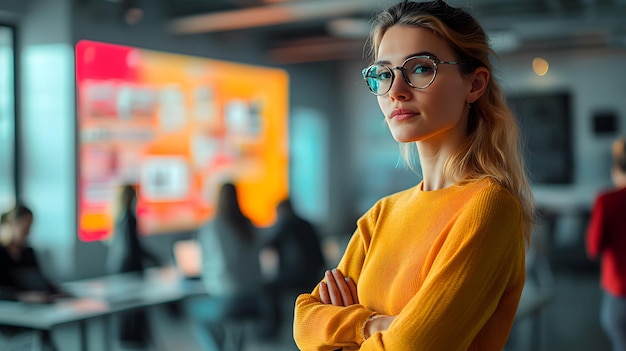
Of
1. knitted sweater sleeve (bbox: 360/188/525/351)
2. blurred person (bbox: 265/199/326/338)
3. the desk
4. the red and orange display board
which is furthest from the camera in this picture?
the red and orange display board

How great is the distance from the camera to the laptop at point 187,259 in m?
5.26

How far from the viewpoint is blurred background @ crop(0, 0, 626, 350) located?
248 inches

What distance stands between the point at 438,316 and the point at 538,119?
9047 mm

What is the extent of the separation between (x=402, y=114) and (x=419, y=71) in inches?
3.4

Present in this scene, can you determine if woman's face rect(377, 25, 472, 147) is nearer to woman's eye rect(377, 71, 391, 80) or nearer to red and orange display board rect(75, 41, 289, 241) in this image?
woman's eye rect(377, 71, 391, 80)

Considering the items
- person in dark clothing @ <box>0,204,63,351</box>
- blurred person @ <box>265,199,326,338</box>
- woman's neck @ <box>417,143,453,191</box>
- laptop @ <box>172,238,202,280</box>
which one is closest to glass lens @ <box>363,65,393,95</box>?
woman's neck @ <box>417,143,453,191</box>

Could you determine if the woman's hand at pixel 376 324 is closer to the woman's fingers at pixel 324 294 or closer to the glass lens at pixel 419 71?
the woman's fingers at pixel 324 294

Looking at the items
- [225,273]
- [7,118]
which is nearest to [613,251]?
[225,273]

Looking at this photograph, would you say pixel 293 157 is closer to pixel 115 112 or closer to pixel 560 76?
pixel 115 112

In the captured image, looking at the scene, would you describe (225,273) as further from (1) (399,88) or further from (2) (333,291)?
(1) (399,88)

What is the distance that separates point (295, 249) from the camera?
573cm

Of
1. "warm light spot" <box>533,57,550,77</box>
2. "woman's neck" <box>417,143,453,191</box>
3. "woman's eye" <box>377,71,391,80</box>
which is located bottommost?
"woman's neck" <box>417,143,453,191</box>

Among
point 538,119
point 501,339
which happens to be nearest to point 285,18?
point 538,119

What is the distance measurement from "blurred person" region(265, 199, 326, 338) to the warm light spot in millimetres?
5341
